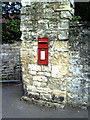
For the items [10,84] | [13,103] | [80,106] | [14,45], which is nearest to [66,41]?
Result: [80,106]

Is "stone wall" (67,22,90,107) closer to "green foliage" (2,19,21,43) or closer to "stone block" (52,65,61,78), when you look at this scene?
"stone block" (52,65,61,78)

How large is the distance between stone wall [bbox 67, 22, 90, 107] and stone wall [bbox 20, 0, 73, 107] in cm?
16

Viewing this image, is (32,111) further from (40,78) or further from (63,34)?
(63,34)

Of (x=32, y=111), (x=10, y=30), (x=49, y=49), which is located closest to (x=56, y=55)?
(x=49, y=49)

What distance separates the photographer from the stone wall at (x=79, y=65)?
4.58m

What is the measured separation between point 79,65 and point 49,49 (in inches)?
37.8

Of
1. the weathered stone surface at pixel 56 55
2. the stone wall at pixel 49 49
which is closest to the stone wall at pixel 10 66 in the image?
the stone wall at pixel 49 49

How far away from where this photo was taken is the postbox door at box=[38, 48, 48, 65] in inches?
→ 187

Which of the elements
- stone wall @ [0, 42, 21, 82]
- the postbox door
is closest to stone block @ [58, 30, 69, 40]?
the postbox door

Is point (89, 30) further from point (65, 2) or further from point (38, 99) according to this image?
point (38, 99)

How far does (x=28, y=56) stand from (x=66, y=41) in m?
1.22

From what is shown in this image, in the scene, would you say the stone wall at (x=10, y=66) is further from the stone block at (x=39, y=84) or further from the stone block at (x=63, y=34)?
the stone block at (x=63, y=34)

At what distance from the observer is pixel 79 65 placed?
468cm

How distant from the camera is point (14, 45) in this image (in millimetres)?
9742
